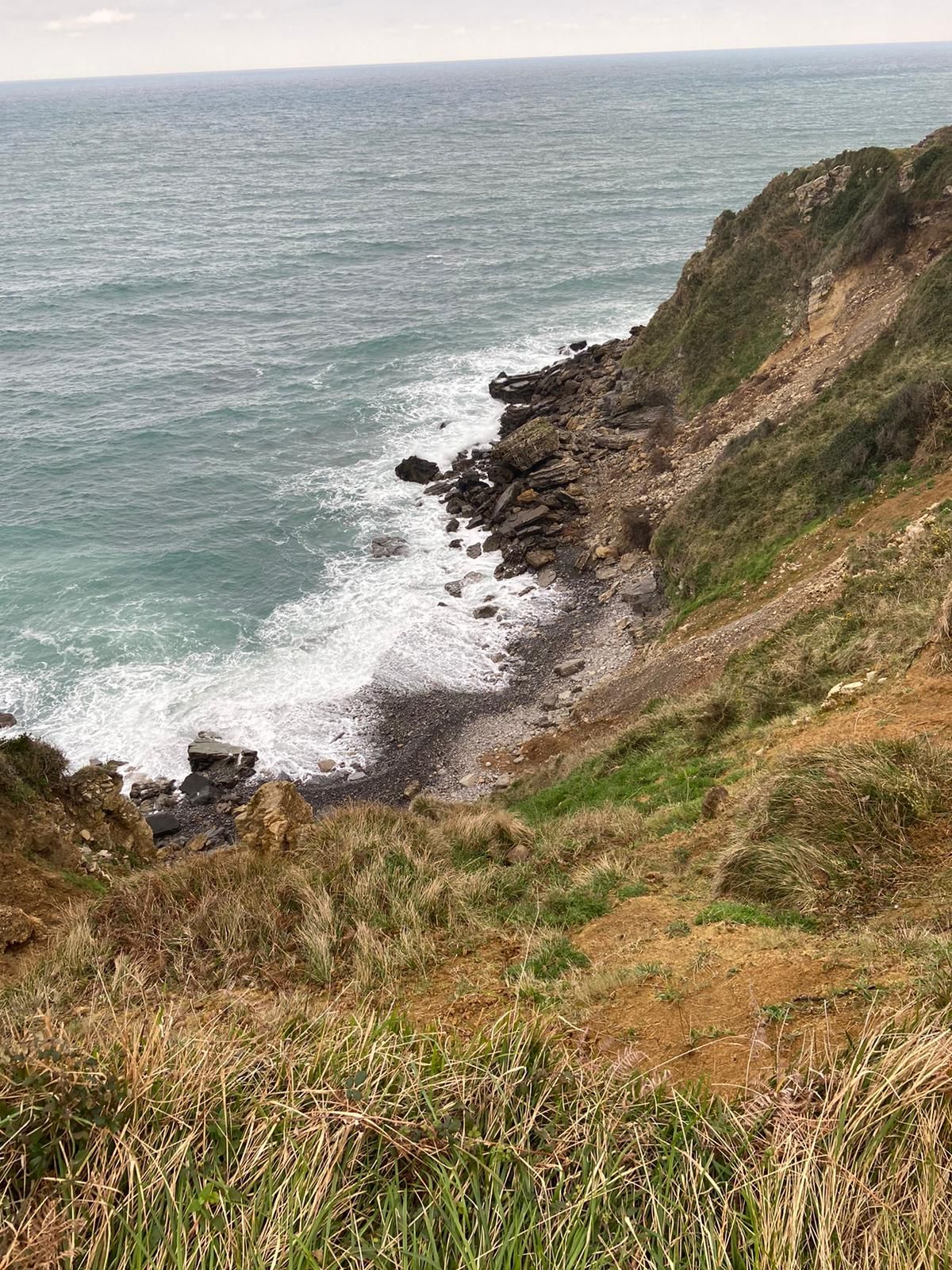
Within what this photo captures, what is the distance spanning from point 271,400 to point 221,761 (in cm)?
2744

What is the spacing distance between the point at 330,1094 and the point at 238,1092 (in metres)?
0.46

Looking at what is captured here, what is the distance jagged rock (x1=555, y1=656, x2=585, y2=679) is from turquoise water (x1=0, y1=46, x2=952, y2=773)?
250 centimetres

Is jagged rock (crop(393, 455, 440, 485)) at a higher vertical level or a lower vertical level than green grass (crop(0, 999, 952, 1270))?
lower

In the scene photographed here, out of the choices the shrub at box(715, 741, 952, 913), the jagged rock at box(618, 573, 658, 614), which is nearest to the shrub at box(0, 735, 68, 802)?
the shrub at box(715, 741, 952, 913)

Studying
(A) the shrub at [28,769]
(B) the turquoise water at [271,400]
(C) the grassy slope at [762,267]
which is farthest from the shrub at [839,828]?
(C) the grassy slope at [762,267]

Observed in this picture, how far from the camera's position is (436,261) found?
220ft

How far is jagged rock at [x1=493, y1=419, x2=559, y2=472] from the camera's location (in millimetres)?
32688

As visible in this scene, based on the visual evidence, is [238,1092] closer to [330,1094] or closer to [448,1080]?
[330,1094]

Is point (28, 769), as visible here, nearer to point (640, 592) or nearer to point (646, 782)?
point (646, 782)

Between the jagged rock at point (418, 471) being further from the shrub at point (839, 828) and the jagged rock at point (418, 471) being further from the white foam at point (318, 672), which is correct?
the shrub at point (839, 828)

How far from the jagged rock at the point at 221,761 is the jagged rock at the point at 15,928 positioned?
1313 cm

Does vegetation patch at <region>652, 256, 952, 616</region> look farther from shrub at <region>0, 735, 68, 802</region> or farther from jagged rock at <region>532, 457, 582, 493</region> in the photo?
shrub at <region>0, 735, 68, 802</region>

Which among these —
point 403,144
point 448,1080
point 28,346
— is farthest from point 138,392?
point 403,144

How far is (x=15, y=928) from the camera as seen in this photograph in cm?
943
